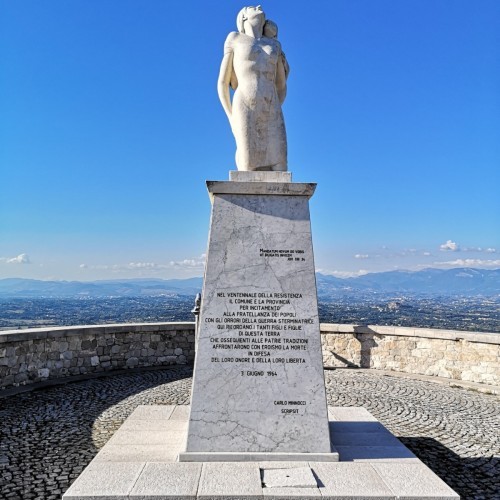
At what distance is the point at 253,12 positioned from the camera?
5574 millimetres

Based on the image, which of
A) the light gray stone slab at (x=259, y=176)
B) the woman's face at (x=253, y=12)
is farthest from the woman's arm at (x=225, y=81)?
the light gray stone slab at (x=259, y=176)

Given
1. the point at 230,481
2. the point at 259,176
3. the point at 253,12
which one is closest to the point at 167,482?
the point at 230,481

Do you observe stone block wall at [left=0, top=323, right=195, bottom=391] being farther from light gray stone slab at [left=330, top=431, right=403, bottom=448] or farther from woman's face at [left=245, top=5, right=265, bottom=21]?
woman's face at [left=245, top=5, right=265, bottom=21]

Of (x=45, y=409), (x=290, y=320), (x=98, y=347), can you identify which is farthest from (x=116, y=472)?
(x=98, y=347)

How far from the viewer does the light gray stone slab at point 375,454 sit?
464 centimetres

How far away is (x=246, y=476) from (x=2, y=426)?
4825 mm

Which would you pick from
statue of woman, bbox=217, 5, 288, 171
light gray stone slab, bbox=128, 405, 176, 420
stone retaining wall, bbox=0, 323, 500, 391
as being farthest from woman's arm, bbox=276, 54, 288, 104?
stone retaining wall, bbox=0, 323, 500, 391

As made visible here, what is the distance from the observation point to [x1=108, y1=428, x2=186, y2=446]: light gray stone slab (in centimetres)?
514

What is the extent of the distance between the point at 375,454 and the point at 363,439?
535 millimetres

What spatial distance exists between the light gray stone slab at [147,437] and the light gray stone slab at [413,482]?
7.11 feet

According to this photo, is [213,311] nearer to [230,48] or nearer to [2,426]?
[230,48]

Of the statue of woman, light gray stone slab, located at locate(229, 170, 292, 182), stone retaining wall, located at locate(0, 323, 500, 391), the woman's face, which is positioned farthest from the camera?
stone retaining wall, located at locate(0, 323, 500, 391)

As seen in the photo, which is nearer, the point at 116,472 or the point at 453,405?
the point at 116,472

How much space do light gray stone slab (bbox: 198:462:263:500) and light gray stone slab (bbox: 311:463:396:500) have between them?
55 centimetres
